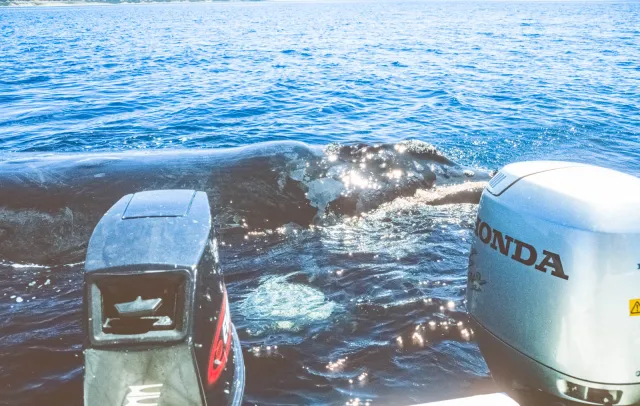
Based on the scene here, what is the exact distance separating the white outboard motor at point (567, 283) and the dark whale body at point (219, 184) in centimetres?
382

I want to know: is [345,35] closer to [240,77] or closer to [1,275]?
[240,77]

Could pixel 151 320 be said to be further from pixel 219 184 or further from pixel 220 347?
pixel 219 184

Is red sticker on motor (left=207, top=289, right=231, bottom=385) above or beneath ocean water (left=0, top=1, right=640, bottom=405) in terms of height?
above

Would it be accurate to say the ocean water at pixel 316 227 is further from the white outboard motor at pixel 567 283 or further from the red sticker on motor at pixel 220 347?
the red sticker on motor at pixel 220 347

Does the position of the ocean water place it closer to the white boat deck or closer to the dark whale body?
the dark whale body

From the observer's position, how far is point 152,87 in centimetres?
2050

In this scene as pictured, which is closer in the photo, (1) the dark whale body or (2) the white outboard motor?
(2) the white outboard motor

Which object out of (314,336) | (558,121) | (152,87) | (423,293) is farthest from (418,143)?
(152,87)

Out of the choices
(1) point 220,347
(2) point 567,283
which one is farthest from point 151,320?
(2) point 567,283

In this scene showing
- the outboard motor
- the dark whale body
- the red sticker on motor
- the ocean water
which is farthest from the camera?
the dark whale body

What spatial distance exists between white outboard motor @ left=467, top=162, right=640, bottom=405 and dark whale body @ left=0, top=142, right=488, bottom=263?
3822 mm

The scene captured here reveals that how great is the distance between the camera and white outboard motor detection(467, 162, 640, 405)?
296cm

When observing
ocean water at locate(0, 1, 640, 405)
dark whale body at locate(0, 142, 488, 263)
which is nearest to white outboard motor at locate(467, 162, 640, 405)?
ocean water at locate(0, 1, 640, 405)

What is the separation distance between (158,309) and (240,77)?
2170cm
